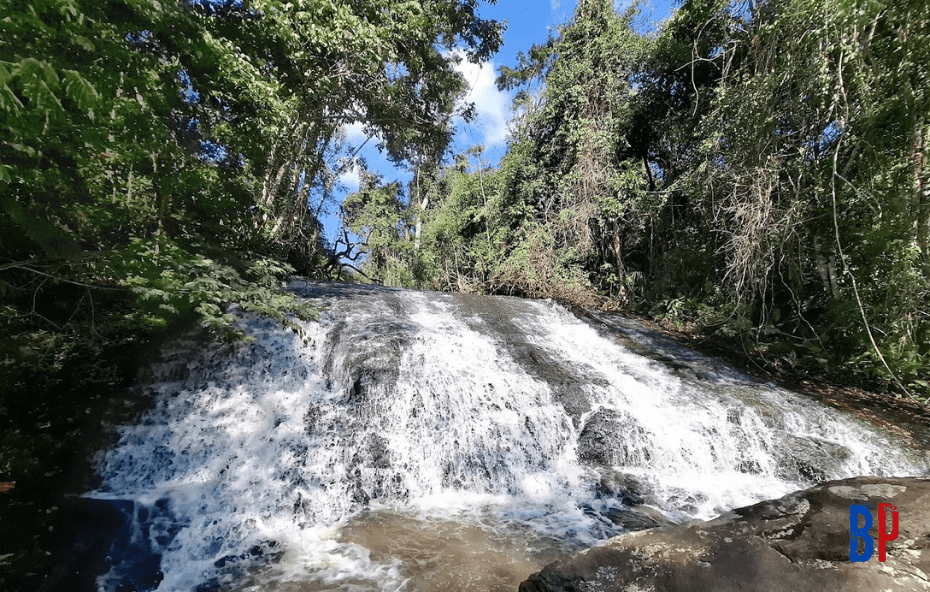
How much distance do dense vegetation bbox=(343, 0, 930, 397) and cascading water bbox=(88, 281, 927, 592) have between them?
2.08 meters

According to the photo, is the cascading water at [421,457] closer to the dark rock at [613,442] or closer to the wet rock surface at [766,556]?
the dark rock at [613,442]

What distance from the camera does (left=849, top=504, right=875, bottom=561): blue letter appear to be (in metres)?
1.83

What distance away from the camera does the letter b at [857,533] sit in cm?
182

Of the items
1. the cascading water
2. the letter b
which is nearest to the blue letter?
the letter b

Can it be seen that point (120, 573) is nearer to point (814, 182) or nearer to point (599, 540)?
point (599, 540)

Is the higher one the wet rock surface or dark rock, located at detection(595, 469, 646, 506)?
the wet rock surface

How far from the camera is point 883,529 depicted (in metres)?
1.97

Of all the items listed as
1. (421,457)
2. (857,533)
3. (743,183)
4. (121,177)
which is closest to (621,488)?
(421,457)

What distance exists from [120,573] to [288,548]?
1211 millimetres

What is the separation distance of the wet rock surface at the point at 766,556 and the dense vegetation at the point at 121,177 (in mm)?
3493

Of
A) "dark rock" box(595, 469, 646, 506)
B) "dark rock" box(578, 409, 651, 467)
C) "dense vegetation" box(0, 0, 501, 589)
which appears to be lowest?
"dark rock" box(595, 469, 646, 506)

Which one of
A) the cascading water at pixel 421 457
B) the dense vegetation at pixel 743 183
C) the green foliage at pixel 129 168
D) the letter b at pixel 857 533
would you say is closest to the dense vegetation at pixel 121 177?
the green foliage at pixel 129 168

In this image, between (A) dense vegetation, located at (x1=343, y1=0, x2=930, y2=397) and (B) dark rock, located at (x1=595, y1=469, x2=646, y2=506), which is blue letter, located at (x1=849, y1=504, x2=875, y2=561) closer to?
(B) dark rock, located at (x1=595, y1=469, x2=646, y2=506)

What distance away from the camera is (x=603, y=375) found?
635 cm
